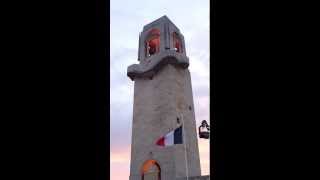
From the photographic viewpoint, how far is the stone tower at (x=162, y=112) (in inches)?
985

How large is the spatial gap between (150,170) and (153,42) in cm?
1212

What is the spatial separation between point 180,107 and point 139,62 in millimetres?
6213

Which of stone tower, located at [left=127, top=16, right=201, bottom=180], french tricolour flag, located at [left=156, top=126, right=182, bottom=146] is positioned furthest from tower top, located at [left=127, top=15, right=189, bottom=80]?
french tricolour flag, located at [left=156, top=126, right=182, bottom=146]

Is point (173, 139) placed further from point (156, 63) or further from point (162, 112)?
point (156, 63)

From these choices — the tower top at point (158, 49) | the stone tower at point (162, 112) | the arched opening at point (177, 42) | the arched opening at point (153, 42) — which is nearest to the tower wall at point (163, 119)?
the stone tower at point (162, 112)

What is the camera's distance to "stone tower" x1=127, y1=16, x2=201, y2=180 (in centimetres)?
2503

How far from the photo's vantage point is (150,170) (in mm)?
26031

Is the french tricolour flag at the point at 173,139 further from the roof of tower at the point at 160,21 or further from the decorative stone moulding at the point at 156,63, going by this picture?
the roof of tower at the point at 160,21

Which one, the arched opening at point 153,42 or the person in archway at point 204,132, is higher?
the arched opening at point 153,42
